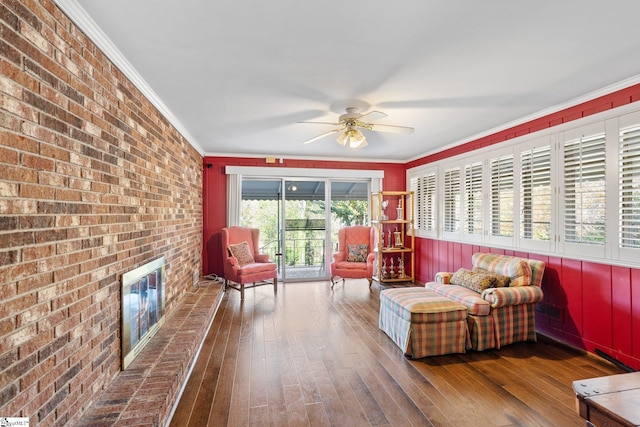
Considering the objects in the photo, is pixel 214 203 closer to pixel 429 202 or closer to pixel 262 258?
pixel 262 258

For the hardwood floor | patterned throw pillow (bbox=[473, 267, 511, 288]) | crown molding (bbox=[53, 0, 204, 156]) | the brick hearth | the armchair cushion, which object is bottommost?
the hardwood floor

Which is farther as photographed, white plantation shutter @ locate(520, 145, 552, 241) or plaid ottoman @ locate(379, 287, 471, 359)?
white plantation shutter @ locate(520, 145, 552, 241)

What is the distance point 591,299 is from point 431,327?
60.4 inches

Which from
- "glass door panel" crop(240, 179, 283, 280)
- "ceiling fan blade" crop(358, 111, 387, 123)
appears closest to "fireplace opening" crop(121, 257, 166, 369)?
"ceiling fan blade" crop(358, 111, 387, 123)

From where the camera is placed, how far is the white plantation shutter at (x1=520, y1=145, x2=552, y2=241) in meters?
3.19

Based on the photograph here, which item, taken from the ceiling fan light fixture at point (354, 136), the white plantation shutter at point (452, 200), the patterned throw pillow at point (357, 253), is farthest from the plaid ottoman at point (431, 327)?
the patterned throw pillow at point (357, 253)

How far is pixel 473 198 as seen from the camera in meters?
4.24

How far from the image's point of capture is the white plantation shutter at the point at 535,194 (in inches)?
125

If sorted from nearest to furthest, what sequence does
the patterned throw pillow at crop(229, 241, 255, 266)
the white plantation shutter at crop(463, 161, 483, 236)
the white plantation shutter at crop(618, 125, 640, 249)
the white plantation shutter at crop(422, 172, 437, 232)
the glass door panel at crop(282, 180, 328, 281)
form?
the white plantation shutter at crop(618, 125, 640, 249) < the white plantation shutter at crop(463, 161, 483, 236) < the patterned throw pillow at crop(229, 241, 255, 266) < the white plantation shutter at crop(422, 172, 437, 232) < the glass door panel at crop(282, 180, 328, 281)

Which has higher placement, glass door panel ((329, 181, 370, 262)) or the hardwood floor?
glass door panel ((329, 181, 370, 262))

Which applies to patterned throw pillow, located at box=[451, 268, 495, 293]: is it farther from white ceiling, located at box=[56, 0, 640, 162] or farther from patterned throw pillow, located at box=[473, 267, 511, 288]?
white ceiling, located at box=[56, 0, 640, 162]

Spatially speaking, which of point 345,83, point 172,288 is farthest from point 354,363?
point 345,83

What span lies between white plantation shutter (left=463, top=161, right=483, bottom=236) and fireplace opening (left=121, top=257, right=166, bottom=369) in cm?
390

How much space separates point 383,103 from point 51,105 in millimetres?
2478
